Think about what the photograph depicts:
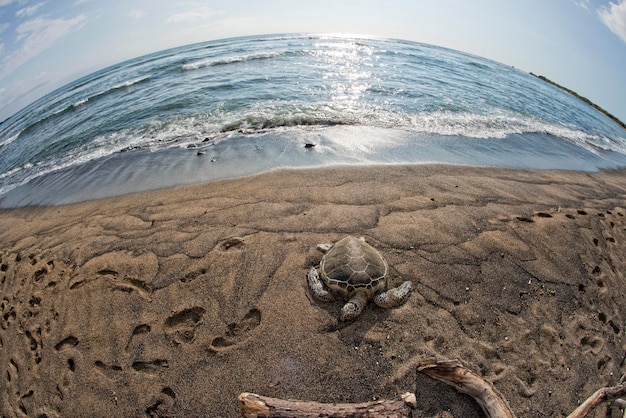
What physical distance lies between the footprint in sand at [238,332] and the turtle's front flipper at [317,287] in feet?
2.43

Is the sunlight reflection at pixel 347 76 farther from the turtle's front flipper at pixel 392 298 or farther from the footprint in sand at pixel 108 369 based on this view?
the footprint in sand at pixel 108 369

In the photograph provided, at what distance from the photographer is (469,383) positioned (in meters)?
2.90

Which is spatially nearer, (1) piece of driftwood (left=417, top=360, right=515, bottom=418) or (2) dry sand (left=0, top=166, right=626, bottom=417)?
(1) piece of driftwood (left=417, top=360, right=515, bottom=418)

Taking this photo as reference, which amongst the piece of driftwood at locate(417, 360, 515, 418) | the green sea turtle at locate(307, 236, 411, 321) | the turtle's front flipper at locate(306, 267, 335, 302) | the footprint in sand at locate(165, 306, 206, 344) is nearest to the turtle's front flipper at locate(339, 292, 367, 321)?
the green sea turtle at locate(307, 236, 411, 321)

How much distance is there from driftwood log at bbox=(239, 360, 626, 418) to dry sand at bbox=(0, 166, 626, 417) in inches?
7.6

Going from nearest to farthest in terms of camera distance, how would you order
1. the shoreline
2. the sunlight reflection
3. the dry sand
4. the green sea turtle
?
the dry sand < the green sea turtle < the shoreline < the sunlight reflection

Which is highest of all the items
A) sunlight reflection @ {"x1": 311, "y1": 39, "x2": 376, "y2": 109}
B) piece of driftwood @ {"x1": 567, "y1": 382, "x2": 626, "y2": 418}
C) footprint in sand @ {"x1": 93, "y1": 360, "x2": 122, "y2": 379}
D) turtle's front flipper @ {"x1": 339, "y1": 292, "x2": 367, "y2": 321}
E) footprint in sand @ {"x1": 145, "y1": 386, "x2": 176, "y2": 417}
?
sunlight reflection @ {"x1": 311, "y1": 39, "x2": 376, "y2": 109}

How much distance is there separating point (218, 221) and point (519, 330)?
4627 mm

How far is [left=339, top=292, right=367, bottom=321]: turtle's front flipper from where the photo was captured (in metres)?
3.61

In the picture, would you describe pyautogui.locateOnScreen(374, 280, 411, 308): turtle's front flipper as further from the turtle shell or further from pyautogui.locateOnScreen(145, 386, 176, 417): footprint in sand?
pyautogui.locateOnScreen(145, 386, 176, 417): footprint in sand

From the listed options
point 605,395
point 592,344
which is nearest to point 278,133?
point 592,344

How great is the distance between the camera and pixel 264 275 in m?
4.25

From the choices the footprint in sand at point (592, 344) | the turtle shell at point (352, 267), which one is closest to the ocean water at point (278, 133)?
the turtle shell at point (352, 267)

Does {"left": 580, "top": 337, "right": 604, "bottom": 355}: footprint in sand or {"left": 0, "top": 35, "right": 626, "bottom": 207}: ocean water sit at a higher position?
{"left": 0, "top": 35, "right": 626, "bottom": 207}: ocean water
